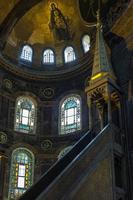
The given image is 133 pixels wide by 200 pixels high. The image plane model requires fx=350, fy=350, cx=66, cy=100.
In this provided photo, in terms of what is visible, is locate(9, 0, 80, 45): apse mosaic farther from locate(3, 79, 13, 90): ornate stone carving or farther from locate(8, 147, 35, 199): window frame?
locate(8, 147, 35, 199): window frame

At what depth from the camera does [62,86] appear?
20.3m

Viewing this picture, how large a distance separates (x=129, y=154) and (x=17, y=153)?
924cm

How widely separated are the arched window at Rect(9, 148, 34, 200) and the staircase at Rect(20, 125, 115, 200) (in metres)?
7.71

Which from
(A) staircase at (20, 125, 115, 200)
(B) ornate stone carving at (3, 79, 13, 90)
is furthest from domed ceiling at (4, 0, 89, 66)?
(A) staircase at (20, 125, 115, 200)

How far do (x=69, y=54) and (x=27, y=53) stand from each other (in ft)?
8.35

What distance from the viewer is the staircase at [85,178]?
8.24 m

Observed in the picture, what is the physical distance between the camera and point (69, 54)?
21.0m

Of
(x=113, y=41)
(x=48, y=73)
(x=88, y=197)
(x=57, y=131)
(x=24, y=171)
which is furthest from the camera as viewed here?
(x=48, y=73)

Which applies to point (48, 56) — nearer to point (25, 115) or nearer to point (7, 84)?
point (7, 84)

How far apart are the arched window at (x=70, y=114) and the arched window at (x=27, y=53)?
A: 11.9ft

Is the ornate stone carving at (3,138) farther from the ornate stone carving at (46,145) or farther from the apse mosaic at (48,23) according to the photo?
the apse mosaic at (48,23)

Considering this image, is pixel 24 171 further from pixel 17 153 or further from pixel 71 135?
pixel 71 135

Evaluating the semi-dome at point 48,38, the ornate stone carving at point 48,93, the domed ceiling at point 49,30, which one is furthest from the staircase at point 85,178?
the domed ceiling at point 49,30

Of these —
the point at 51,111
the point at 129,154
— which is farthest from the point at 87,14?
the point at 129,154
